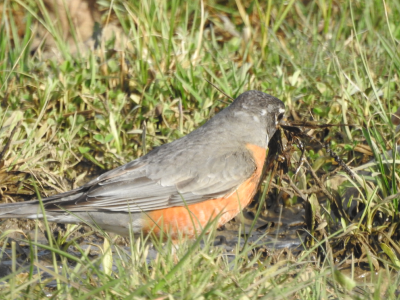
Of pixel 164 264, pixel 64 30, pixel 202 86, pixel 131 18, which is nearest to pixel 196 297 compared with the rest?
pixel 164 264

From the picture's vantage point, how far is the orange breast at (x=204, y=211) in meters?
4.36

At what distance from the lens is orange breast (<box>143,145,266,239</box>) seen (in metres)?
4.36

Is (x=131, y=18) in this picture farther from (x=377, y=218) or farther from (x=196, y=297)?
(x=196, y=297)

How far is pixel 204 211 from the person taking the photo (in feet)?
14.9

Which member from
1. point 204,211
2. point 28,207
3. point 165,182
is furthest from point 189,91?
point 28,207

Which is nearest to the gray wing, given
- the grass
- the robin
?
the robin

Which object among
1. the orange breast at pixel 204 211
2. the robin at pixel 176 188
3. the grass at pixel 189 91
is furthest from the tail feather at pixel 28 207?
the orange breast at pixel 204 211

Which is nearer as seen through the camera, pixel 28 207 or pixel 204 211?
pixel 28 207

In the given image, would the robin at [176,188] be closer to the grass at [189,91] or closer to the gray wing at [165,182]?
the gray wing at [165,182]

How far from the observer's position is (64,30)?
275 inches

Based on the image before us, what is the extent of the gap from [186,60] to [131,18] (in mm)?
794

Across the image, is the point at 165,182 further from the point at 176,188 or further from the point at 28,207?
the point at 28,207

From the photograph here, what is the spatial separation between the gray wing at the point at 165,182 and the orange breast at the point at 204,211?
0.04 meters

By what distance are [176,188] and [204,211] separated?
0.84ft
